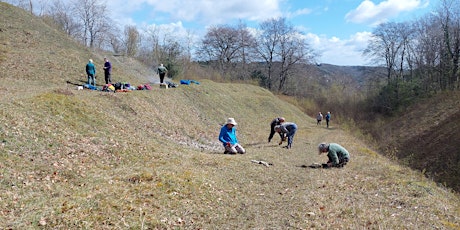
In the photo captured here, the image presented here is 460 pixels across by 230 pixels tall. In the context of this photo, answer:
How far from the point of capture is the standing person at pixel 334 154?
453 inches

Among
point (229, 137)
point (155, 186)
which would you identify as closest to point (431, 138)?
point (229, 137)

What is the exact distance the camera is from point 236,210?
21.5 feet

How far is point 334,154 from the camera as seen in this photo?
11.5m

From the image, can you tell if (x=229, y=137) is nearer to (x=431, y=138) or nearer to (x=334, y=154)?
(x=334, y=154)

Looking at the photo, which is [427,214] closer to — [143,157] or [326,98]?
[143,157]

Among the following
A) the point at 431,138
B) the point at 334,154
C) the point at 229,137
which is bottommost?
the point at 431,138

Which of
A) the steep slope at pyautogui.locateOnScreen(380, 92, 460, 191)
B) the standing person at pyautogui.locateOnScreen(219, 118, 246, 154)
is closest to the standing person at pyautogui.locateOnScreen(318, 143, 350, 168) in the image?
the standing person at pyautogui.locateOnScreen(219, 118, 246, 154)

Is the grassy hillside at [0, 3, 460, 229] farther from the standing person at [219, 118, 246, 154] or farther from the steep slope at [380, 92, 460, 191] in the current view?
the steep slope at [380, 92, 460, 191]

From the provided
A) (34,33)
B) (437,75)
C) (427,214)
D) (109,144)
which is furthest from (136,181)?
(437,75)

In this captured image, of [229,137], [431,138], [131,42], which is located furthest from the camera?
[131,42]

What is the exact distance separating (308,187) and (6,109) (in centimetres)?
910

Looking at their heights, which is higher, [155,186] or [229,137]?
[229,137]

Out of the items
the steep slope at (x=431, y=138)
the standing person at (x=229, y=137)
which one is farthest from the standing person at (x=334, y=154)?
the steep slope at (x=431, y=138)

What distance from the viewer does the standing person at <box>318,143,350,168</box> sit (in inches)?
453
